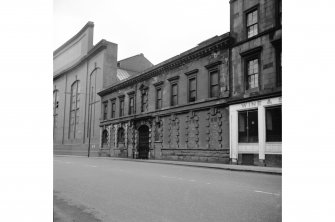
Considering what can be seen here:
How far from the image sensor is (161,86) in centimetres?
2147

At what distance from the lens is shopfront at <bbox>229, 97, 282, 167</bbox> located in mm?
12625

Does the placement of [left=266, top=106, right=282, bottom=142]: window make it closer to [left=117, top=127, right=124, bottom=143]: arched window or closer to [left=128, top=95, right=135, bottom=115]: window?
[left=128, top=95, right=135, bottom=115]: window

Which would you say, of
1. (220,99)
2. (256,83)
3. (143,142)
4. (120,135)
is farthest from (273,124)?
(120,135)

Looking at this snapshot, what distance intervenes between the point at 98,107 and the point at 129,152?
8.74 metres

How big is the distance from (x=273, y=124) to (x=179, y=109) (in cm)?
744

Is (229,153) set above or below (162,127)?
below

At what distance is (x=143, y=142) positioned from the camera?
74.7 ft


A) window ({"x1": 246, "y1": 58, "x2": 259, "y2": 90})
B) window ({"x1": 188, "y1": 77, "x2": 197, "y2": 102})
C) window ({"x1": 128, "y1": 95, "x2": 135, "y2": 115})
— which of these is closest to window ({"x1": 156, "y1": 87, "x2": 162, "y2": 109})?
window ({"x1": 188, "y1": 77, "x2": 197, "y2": 102})

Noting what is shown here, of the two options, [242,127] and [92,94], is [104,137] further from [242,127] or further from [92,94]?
[242,127]
